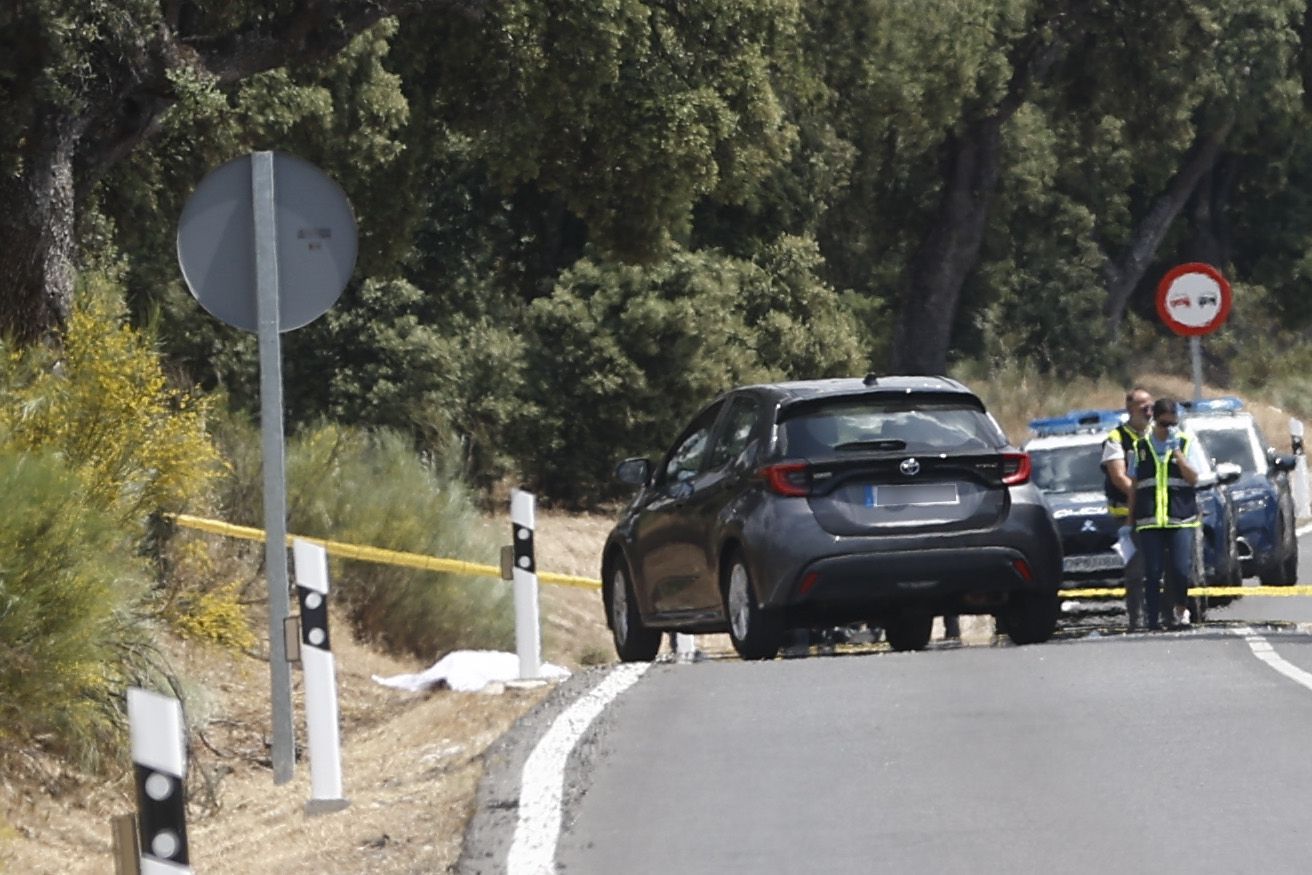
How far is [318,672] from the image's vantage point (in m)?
10.7

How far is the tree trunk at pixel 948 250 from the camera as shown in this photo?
37.4 m

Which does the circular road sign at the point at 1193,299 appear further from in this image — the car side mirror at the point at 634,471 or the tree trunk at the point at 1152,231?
the tree trunk at the point at 1152,231

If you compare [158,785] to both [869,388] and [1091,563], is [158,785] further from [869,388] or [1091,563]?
[1091,563]

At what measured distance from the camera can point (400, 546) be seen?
65.7 feet

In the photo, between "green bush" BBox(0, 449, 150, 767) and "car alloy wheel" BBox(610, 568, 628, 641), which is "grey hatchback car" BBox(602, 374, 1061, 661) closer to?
"car alloy wheel" BBox(610, 568, 628, 641)

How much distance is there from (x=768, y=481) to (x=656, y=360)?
16.4 metres

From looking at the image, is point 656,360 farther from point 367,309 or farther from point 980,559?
point 980,559

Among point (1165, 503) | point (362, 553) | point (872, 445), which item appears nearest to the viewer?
point (872, 445)

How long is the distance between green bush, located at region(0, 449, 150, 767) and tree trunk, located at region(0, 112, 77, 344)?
516 cm

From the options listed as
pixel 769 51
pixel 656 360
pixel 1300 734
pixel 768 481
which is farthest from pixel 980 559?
pixel 656 360

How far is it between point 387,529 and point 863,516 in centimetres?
654

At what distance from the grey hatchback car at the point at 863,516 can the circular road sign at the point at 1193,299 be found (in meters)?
11.2

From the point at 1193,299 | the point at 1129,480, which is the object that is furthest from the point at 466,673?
the point at 1193,299

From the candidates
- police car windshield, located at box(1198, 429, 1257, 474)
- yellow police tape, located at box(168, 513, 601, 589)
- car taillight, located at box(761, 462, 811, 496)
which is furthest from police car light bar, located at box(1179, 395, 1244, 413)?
car taillight, located at box(761, 462, 811, 496)
